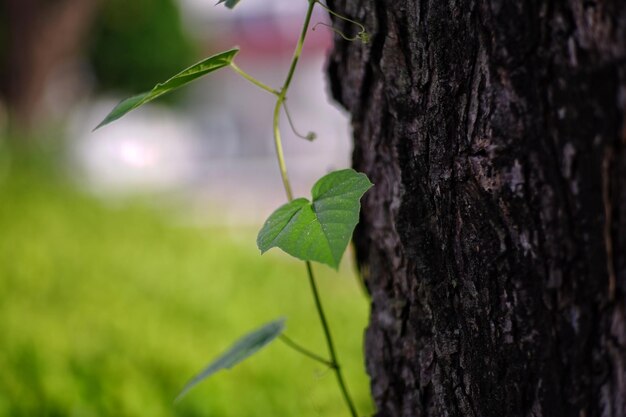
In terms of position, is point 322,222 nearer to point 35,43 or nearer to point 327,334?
point 327,334

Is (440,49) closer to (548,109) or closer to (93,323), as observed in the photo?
(548,109)

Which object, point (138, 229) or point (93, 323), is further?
point (138, 229)

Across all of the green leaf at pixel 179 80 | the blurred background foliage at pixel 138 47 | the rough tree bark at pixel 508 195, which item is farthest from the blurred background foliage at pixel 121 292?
the blurred background foliage at pixel 138 47

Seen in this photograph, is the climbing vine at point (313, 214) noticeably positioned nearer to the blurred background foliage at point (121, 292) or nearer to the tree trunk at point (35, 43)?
the blurred background foliage at point (121, 292)

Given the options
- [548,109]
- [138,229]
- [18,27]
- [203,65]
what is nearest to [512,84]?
[548,109]

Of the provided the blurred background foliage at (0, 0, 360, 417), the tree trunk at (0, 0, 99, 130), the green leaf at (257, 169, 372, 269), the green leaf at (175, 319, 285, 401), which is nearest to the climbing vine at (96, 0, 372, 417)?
the green leaf at (257, 169, 372, 269)

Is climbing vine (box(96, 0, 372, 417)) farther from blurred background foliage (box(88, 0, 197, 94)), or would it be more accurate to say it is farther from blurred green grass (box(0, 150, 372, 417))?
blurred background foliage (box(88, 0, 197, 94))
